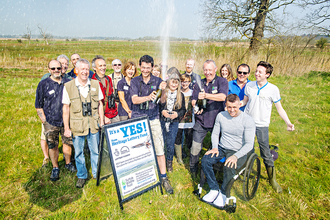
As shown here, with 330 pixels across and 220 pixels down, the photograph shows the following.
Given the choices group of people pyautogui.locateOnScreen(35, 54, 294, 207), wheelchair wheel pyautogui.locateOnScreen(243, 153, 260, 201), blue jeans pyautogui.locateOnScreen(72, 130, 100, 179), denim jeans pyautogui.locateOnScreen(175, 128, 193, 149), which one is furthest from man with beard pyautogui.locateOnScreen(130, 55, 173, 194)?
wheelchair wheel pyautogui.locateOnScreen(243, 153, 260, 201)

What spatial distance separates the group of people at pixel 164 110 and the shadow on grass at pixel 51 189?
161 mm

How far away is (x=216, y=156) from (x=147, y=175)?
55.6 inches

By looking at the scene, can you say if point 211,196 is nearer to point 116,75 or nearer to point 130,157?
point 130,157

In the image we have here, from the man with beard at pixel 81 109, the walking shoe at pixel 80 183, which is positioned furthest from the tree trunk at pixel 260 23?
the walking shoe at pixel 80 183

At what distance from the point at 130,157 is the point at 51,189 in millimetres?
1929

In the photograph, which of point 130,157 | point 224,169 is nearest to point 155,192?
point 130,157

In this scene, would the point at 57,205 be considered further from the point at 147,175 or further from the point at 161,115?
the point at 161,115

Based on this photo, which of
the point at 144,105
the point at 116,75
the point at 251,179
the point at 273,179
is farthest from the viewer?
the point at 116,75

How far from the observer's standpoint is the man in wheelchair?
11.0 feet

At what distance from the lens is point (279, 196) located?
12.0 feet

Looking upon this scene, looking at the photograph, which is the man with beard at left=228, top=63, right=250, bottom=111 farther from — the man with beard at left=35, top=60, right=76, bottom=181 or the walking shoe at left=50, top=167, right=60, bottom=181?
the walking shoe at left=50, top=167, right=60, bottom=181

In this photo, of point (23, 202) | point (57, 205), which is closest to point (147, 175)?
point (57, 205)

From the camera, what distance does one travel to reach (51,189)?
377 centimetres

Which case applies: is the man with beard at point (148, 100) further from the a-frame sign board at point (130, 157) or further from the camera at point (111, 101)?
the camera at point (111, 101)
